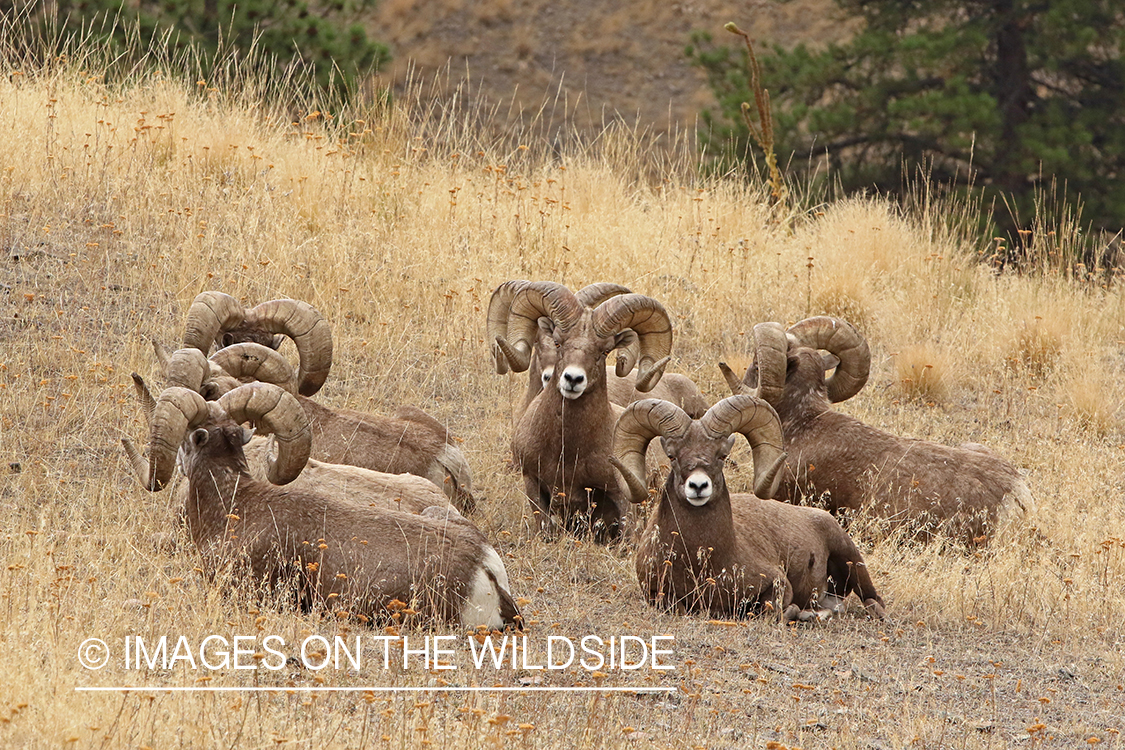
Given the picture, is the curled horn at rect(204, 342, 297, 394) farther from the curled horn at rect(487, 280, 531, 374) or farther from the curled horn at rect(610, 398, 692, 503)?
the curled horn at rect(610, 398, 692, 503)

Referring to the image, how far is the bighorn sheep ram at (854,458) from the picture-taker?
32.2 ft

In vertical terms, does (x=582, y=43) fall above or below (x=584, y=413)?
above

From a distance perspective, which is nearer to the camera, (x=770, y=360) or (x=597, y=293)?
(x=597, y=293)

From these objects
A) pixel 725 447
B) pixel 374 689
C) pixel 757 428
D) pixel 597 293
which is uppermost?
pixel 597 293

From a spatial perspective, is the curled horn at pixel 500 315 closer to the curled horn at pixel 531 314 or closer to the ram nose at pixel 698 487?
the curled horn at pixel 531 314

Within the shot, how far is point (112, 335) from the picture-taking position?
12.2m

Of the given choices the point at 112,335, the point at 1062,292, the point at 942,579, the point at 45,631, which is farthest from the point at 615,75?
the point at 45,631

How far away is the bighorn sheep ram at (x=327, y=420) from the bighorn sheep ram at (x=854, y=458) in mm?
2083

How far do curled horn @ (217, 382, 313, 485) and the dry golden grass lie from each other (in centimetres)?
71

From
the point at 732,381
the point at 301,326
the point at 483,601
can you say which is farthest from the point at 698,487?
the point at 301,326

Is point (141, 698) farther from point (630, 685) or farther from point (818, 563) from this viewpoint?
point (818, 563)

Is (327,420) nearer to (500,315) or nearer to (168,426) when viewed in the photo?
(500,315)

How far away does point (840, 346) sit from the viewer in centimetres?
1068

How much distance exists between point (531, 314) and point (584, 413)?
0.93m
